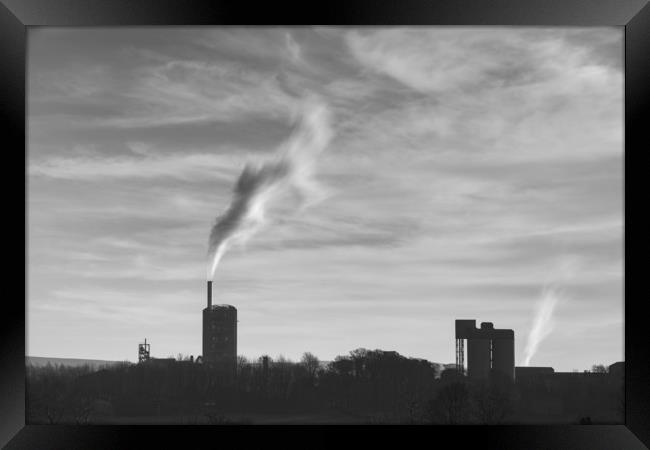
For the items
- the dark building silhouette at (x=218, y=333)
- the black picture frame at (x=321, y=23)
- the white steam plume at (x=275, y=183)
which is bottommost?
the dark building silhouette at (x=218, y=333)

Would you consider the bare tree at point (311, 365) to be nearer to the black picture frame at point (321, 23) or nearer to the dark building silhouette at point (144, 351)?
the dark building silhouette at point (144, 351)

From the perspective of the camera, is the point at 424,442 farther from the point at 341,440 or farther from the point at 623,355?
the point at 623,355

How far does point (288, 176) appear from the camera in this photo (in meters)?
32.1

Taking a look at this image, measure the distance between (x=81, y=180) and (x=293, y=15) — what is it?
24.5m

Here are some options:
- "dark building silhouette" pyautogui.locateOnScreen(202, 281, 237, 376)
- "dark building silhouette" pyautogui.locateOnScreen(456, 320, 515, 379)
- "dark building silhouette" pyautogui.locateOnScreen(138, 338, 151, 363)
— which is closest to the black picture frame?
"dark building silhouette" pyautogui.locateOnScreen(456, 320, 515, 379)

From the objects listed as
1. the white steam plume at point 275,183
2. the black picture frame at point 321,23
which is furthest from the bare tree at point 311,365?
the black picture frame at point 321,23

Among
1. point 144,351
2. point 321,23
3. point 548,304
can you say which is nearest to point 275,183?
point 144,351

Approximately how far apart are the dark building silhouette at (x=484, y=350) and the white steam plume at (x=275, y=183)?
8.61 metres

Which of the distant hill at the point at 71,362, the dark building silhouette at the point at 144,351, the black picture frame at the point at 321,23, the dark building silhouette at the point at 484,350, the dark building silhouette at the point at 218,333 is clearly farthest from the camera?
the dark building silhouette at the point at 144,351

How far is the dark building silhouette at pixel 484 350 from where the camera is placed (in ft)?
97.0

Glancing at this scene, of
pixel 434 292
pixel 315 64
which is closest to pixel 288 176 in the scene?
pixel 315 64

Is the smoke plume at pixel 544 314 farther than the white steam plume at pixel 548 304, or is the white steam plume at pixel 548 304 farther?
the white steam plume at pixel 548 304

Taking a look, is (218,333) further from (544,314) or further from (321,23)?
(321,23)

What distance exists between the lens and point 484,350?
29.9m
